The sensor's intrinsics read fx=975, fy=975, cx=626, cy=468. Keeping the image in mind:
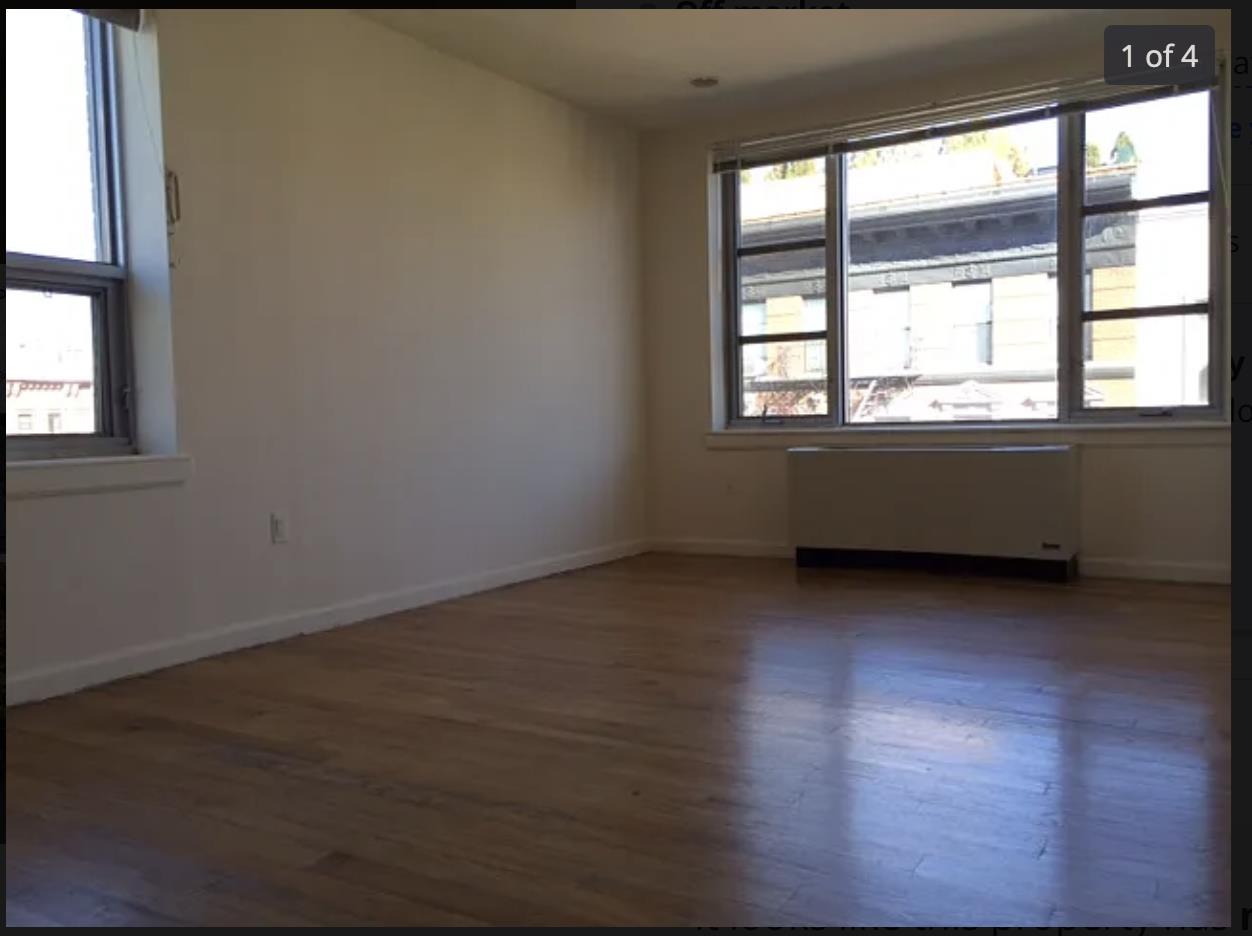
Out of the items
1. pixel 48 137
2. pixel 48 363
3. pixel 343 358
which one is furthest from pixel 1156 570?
pixel 48 137

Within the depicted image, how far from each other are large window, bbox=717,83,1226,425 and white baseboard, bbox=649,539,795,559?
72 centimetres

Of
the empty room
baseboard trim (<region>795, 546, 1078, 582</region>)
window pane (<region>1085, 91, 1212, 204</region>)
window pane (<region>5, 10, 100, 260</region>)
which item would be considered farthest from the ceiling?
baseboard trim (<region>795, 546, 1078, 582</region>)

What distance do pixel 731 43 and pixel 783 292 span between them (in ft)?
5.02

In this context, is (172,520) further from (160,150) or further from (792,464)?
(792,464)

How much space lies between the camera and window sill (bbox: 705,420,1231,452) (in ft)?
14.3

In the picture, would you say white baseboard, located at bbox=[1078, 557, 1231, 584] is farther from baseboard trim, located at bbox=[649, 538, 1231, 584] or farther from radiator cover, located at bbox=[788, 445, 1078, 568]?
radiator cover, located at bbox=[788, 445, 1078, 568]

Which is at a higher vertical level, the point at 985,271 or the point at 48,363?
the point at 985,271

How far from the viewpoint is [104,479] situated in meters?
3.02

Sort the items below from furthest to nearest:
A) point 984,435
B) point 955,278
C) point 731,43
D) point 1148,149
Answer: point 955,278 < point 984,435 < point 1148,149 < point 731,43

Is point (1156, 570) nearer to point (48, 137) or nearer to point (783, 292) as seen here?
point (783, 292)

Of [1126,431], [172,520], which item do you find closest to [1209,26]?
[1126,431]

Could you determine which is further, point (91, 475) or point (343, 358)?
point (343, 358)

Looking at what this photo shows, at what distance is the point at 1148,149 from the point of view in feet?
14.6

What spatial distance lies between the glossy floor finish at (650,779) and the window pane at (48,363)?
2.84 ft
